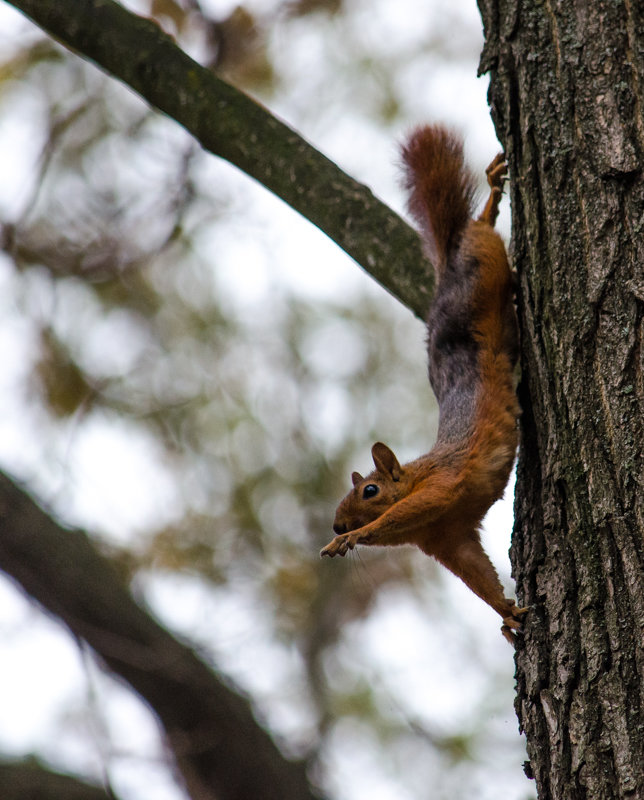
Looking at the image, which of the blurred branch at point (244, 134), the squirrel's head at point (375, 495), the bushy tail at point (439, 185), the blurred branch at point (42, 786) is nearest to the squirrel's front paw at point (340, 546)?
the squirrel's head at point (375, 495)

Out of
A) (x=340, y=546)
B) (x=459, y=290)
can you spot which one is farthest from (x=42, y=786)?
(x=459, y=290)

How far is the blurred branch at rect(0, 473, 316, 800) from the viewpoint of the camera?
328cm

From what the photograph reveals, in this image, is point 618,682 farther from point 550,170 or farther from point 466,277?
point 466,277

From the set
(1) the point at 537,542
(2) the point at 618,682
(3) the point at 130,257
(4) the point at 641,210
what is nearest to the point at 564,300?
(4) the point at 641,210

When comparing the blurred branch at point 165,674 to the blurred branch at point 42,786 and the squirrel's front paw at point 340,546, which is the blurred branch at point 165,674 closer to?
the blurred branch at point 42,786

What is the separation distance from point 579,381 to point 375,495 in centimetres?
127

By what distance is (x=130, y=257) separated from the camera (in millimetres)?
6473

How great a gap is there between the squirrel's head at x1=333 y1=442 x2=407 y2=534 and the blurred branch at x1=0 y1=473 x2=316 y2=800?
33.0 inches

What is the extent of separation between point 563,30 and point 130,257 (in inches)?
189

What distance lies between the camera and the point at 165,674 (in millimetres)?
3273

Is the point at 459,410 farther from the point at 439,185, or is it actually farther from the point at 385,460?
the point at 439,185

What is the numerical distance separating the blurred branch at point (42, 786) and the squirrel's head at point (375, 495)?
Answer: 3.83ft

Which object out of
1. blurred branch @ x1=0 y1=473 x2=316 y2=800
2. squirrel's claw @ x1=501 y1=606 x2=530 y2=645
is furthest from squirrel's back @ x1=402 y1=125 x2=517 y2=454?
blurred branch @ x1=0 y1=473 x2=316 y2=800

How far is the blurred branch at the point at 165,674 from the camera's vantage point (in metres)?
3.28
